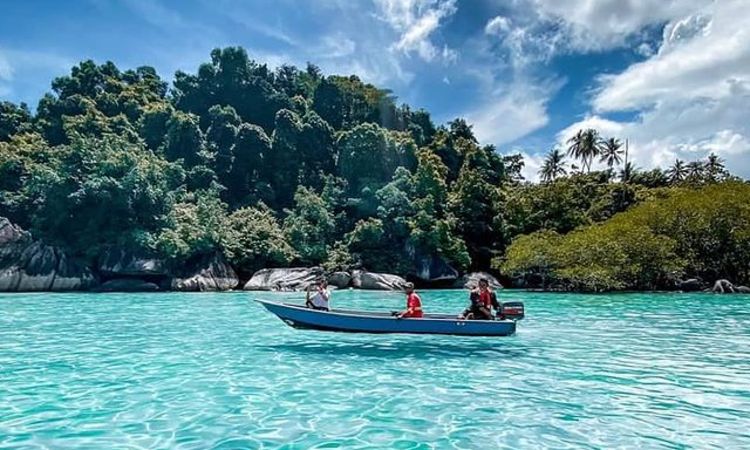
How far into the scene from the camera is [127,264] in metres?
36.4

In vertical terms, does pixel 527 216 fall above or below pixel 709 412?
above

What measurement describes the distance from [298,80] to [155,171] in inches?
1159

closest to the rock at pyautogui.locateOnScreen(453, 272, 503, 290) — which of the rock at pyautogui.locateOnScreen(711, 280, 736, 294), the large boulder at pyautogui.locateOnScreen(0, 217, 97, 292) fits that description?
the rock at pyautogui.locateOnScreen(711, 280, 736, 294)

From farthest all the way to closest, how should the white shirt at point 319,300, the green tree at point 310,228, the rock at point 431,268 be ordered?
the rock at point 431,268 → the green tree at point 310,228 → the white shirt at point 319,300

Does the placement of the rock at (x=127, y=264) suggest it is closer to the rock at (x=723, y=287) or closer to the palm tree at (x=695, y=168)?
the rock at (x=723, y=287)

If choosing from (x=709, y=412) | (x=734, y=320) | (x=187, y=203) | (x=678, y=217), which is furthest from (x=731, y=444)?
(x=187, y=203)

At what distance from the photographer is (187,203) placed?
145 ft

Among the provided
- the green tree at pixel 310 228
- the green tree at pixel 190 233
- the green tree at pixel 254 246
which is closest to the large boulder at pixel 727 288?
the green tree at pixel 310 228

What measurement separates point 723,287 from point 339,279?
24116 millimetres

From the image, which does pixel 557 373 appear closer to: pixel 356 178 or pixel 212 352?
pixel 212 352

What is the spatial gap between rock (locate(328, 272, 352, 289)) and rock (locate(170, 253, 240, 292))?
6761 mm

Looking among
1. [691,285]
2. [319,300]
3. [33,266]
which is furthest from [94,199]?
[691,285]

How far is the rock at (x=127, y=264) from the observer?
36312 mm

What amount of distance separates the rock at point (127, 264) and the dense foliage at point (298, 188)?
746mm
